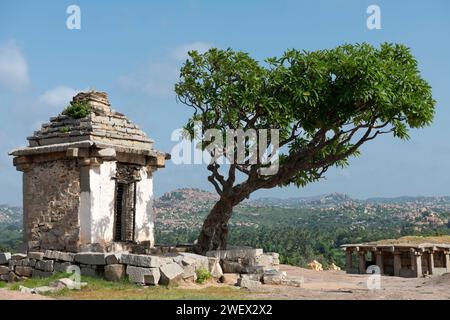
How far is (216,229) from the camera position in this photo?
18.7 m

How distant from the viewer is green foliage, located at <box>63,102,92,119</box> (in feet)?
59.4

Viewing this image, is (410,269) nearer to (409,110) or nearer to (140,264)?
(409,110)

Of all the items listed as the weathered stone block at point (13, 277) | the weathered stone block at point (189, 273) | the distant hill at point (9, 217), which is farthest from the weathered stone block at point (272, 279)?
the distant hill at point (9, 217)

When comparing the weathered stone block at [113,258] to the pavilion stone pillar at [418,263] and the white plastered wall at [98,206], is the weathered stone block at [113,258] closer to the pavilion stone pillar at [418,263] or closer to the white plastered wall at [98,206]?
the white plastered wall at [98,206]

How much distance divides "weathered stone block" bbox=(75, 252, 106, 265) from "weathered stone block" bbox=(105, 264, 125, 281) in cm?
30

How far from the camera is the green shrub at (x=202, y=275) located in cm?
1532

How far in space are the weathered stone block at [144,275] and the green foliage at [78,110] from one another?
5850mm

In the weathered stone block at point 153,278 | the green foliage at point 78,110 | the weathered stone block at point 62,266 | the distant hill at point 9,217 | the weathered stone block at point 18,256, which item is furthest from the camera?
the distant hill at point 9,217

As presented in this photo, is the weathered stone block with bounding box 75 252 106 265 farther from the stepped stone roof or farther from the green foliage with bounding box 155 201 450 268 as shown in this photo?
the green foliage with bounding box 155 201 450 268

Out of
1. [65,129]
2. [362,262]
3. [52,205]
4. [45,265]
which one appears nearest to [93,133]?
[65,129]

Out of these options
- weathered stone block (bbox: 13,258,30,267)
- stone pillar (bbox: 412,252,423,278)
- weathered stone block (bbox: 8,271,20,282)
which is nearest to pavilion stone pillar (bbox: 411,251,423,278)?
stone pillar (bbox: 412,252,423,278)

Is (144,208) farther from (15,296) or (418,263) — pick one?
(418,263)

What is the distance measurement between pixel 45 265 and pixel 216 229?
17.4 ft

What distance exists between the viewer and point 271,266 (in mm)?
18234
